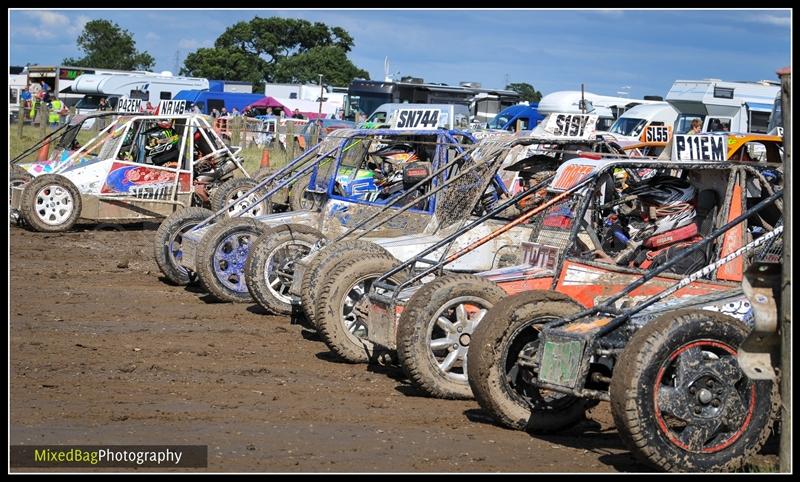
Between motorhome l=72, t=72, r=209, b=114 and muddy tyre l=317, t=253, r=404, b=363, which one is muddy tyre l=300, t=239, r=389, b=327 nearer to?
muddy tyre l=317, t=253, r=404, b=363

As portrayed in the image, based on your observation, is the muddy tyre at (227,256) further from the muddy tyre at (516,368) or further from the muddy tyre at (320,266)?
the muddy tyre at (516,368)

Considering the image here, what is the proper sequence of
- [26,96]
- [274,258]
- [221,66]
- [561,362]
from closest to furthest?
[561,362]
[274,258]
[26,96]
[221,66]

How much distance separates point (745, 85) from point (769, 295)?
23591mm

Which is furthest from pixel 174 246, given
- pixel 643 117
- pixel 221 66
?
pixel 221 66

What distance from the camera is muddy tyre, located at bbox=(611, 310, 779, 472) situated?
515 cm

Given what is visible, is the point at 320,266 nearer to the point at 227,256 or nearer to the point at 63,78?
the point at 227,256

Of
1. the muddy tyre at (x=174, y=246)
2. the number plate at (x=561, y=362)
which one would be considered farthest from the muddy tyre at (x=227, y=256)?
the number plate at (x=561, y=362)

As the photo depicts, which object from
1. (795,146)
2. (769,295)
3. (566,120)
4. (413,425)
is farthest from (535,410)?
(566,120)

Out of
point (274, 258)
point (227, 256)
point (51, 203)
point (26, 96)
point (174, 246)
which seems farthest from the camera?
point (26, 96)

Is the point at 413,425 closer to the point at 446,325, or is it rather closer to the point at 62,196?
the point at 446,325

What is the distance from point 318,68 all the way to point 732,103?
5561 cm

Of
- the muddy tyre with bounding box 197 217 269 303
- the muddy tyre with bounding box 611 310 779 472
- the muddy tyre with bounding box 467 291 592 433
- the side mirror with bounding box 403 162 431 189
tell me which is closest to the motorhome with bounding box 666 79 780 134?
the side mirror with bounding box 403 162 431 189

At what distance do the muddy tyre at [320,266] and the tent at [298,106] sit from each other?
39.9 m

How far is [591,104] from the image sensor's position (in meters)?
34.8
